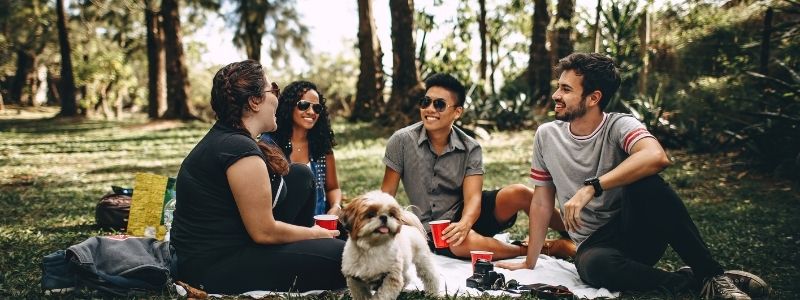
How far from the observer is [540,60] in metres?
19.8

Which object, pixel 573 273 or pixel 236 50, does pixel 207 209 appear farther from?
pixel 236 50

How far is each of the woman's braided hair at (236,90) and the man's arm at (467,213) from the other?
63.4 inches

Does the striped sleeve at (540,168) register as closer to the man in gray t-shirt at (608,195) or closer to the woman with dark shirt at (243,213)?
the man in gray t-shirt at (608,195)

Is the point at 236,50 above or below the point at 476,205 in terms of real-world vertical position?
above

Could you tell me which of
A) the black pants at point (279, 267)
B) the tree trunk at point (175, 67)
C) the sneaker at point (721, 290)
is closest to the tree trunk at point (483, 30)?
the tree trunk at point (175, 67)

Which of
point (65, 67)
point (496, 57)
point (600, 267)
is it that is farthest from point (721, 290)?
point (496, 57)

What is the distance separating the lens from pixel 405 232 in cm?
367

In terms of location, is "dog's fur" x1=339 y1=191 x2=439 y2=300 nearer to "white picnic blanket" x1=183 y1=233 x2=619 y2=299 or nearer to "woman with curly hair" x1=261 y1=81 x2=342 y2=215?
"white picnic blanket" x1=183 y1=233 x2=619 y2=299

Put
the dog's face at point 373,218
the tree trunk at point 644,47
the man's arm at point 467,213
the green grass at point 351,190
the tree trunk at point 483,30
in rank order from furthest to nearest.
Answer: the tree trunk at point 483,30
the tree trunk at point 644,47
the green grass at point 351,190
the man's arm at point 467,213
the dog's face at point 373,218

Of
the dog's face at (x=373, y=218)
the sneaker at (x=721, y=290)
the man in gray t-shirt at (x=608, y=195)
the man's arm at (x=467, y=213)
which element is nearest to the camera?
the dog's face at (x=373, y=218)

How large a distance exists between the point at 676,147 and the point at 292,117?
9148mm

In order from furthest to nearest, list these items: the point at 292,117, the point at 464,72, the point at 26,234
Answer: the point at 464,72
the point at 26,234
the point at 292,117

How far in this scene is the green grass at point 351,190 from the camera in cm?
494

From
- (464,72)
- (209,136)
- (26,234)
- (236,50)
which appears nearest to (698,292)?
(209,136)
